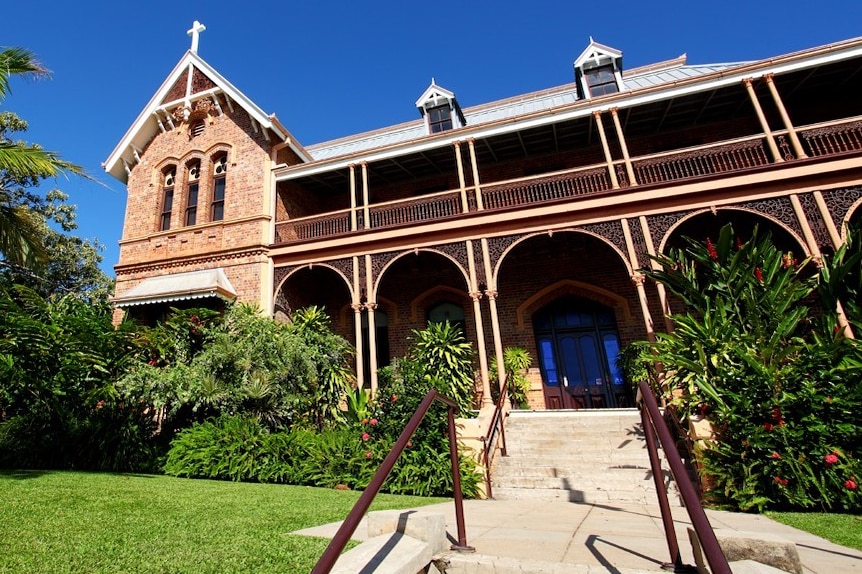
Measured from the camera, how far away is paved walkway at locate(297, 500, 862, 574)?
9.16ft

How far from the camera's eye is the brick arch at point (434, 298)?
14.0 meters

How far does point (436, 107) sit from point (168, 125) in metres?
9.92

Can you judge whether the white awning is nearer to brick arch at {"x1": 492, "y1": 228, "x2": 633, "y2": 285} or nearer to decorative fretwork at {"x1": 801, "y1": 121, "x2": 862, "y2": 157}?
brick arch at {"x1": 492, "y1": 228, "x2": 633, "y2": 285}

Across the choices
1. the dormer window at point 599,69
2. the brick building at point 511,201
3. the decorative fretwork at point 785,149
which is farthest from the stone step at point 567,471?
the dormer window at point 599,69

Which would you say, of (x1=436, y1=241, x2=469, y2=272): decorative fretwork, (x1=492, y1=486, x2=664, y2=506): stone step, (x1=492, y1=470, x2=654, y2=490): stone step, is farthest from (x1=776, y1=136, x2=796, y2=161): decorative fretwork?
(x1=492, y1=486, x2=664, y2=506): stone step

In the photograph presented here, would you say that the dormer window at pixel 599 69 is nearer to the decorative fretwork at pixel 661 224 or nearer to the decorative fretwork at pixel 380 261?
the decorative fretwork at pixel 661 224

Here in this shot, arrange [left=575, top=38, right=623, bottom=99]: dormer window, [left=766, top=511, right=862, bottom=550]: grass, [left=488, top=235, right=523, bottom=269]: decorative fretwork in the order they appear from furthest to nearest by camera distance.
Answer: [left=575, top=38, right=623, bottom=99]: dormer window < [left=488, top=235, right=523, bottom=269]: decorative fretwork < [left=766, top=511, right=862, bottom=550]: grass

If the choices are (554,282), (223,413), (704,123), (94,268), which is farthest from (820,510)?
(94,268)

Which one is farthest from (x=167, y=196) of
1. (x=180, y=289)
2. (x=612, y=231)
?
(x=612, y=231)

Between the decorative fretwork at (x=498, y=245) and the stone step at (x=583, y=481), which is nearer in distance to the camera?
the stone step at (x=583, y=481)

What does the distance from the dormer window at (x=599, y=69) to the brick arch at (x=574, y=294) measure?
6.06 m

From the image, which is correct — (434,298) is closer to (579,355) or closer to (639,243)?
(579,355)

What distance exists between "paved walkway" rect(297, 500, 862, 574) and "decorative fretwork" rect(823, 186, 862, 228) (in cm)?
745

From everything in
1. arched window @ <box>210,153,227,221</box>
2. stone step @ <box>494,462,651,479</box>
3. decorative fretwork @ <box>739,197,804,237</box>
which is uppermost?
arched window @ <box>210,153,227,221</box>
